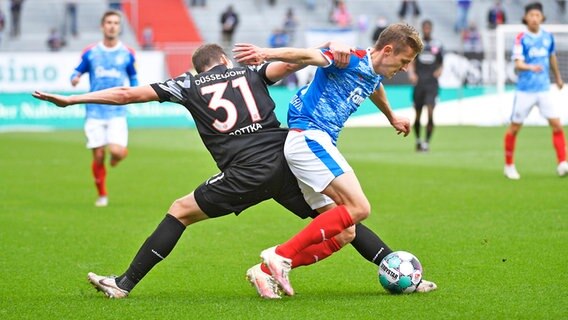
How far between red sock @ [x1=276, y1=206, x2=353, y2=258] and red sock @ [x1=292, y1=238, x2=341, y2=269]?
0.59 ft

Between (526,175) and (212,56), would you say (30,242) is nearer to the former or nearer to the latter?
(212,56)

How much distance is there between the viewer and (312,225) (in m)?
7.46

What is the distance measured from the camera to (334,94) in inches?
298

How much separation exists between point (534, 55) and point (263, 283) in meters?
10.4

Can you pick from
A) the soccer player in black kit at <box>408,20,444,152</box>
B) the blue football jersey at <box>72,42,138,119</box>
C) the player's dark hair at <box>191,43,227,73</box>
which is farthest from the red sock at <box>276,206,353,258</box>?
the soccer player in black kit at <box>408,20,444,152</box>

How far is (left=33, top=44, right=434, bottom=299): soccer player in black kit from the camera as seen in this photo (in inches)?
297

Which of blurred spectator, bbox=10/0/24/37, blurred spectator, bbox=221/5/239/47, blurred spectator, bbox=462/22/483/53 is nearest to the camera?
blurred spectator, bbox=10/0/24/37

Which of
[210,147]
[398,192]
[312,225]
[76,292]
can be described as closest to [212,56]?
[210,147]

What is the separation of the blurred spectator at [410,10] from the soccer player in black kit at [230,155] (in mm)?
34303

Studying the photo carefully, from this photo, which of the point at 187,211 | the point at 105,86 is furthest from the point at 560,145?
the point at 187,211

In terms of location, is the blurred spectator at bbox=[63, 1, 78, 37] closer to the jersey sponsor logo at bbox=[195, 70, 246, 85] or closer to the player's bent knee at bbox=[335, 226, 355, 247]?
the jersey sponsor logo at bbox=[195, 70, 246, 85]

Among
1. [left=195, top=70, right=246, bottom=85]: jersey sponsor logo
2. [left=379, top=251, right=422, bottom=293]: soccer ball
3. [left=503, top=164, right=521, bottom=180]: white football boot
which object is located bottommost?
[left=503, top=164, right=521, bottom=180]: white football boot

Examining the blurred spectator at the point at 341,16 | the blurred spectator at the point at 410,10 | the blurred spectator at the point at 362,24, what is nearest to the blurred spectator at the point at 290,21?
the blurred spectator at the point at 341,16

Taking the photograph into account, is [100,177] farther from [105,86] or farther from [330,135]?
[330,135]
